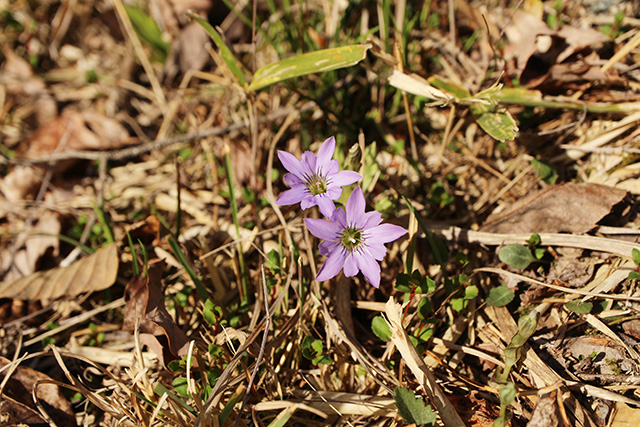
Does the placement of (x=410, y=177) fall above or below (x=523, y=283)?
above

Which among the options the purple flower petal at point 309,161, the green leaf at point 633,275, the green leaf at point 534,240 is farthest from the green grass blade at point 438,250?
the green leaf at point 633,275

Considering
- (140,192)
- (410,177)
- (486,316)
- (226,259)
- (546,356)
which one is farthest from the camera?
(140,192)

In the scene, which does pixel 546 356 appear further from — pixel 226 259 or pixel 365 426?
pixel 226 259

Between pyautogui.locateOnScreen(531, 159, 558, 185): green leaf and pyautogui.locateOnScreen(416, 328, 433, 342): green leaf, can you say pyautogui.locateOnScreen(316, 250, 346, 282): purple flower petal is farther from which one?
pyautogui.locateOnScreen(531, 159, 558, 185): green leaf

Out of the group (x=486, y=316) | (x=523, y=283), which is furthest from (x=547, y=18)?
(x=486, y=316)

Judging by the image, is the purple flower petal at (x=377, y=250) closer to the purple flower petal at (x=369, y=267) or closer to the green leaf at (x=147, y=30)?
the purple flower petal at (x=369, y=267)

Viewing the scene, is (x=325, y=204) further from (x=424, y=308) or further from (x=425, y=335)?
(x=425, y=335)

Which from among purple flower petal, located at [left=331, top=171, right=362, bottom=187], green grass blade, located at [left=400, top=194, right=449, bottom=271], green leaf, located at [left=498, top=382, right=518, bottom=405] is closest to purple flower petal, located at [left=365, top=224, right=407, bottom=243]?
purple flower petal, located at [left=331, top=171, right=362, bottom=187]
